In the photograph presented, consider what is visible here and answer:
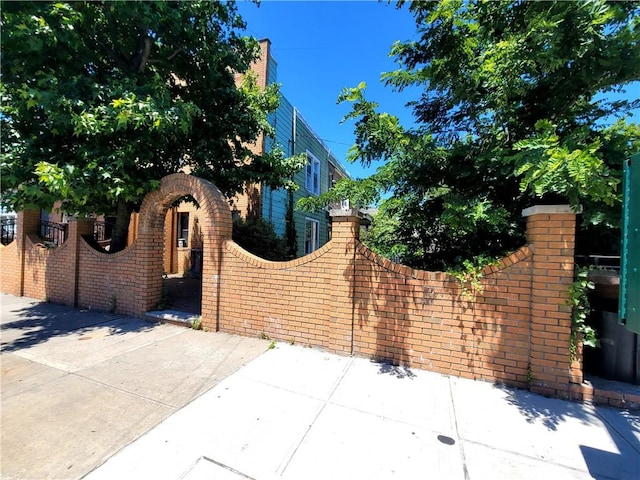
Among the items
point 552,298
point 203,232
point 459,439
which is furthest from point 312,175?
point 459,439

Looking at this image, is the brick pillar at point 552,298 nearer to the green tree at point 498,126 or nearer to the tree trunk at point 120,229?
the green tree at point 498,126

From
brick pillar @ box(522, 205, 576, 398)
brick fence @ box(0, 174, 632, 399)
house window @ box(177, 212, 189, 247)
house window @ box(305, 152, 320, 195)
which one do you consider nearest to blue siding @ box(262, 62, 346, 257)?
house window @ box(305, 152, 320, 195)

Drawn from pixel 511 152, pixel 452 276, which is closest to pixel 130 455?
pixel 452 276

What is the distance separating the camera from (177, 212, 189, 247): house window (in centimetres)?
1138

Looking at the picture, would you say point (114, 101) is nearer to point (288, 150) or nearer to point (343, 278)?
point (343, 278)

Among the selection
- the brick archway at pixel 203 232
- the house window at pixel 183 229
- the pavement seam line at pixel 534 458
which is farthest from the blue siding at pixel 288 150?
the pavement seam line at pixel 534 458

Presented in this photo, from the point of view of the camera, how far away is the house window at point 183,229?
37.3 feet

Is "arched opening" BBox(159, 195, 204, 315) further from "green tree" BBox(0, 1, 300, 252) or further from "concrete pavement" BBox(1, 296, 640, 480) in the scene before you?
"concrete pavement" BBox(1, 296, 640, 480)

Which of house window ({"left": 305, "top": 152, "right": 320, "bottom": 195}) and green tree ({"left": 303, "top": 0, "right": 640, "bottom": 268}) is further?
house window ({"left": 305, "top": 152, "right": 320, "bottom": 195})

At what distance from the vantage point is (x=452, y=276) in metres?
3.70

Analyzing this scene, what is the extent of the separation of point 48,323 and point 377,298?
6282 mm

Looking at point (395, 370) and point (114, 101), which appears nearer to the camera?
point (395, 370)

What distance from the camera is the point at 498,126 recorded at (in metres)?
4.07

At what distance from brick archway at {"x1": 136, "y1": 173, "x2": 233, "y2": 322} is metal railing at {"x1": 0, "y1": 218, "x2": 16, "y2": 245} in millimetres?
8916
